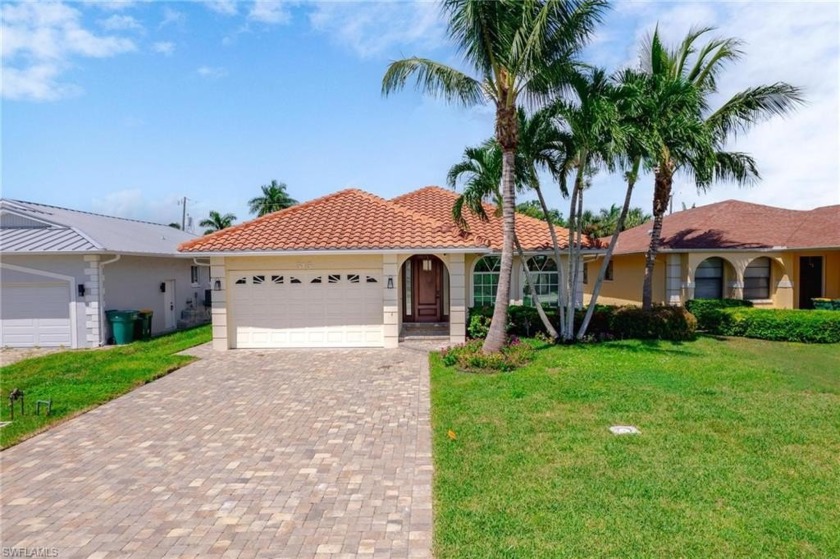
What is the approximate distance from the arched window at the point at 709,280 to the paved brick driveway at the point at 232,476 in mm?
13786

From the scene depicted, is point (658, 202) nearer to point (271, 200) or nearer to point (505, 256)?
point (505, 256)

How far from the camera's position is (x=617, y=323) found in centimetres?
1463

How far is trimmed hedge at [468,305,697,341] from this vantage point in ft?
47.4

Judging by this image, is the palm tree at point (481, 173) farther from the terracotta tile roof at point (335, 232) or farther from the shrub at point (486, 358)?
the shrub at point (486, 358)

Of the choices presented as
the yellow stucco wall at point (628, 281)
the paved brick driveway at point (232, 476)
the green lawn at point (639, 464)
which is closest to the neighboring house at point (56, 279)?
the paved brick driveway at point (232, 476)

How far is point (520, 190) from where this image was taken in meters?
13.3

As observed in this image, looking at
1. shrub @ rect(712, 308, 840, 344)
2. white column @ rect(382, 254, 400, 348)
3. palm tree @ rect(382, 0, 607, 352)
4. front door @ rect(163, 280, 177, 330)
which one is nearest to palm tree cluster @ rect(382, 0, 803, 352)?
palm tree @ rect(382, 0, 607, 352)

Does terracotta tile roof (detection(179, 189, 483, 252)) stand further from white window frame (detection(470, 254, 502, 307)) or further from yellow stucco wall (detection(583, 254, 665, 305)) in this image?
yellow stucco wall (detection(583, 254, 665, 305))

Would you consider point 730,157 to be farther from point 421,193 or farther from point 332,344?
point 332,344

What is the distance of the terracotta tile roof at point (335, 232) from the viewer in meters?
13.6

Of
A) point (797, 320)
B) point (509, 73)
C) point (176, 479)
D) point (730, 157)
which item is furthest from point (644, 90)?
point (176, 479)

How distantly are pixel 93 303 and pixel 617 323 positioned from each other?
16.5m

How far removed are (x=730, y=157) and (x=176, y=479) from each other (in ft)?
53.7

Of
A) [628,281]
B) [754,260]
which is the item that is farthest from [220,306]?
[754,260]
